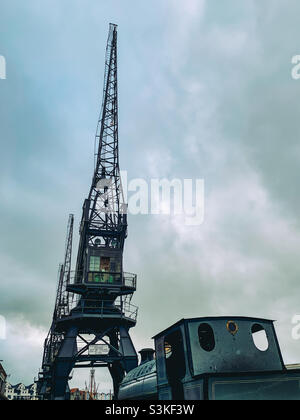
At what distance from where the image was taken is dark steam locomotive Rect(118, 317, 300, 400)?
10.7 m

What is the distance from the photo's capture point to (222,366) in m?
12.3

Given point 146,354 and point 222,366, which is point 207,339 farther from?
point 146,354

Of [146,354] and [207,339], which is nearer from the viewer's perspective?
[207,339]

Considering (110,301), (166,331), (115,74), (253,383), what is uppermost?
(115,74)

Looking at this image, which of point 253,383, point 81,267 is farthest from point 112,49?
point 253,383

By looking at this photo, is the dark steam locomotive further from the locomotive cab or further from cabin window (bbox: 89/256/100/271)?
cabin window (bbox: 89/256/100/271)

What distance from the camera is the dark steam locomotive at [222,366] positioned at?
10.7 m

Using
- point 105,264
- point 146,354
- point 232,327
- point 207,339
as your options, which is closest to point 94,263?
point 105,264

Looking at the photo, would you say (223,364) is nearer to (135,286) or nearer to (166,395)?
(166,395)

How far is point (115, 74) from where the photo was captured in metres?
41.1

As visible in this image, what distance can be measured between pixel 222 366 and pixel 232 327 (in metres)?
1.50

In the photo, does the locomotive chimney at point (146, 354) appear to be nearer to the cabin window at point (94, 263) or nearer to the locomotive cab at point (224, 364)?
the locomotive cab at point (224, 364)
